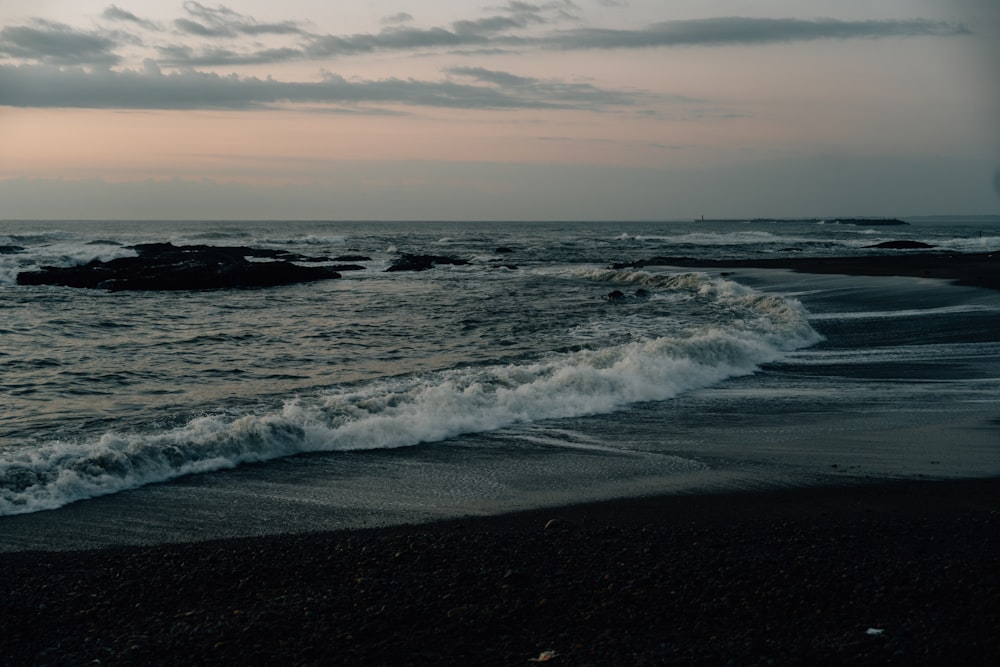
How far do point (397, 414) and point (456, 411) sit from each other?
80cm

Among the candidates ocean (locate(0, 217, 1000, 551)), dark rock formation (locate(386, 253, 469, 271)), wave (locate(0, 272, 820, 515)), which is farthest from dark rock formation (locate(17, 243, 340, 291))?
wave (locate(0, 272, 820, 515))

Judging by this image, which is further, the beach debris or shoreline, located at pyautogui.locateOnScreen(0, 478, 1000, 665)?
shoreline, located at pyautogui.locateOnScreen(0, 478, 1000, 665)

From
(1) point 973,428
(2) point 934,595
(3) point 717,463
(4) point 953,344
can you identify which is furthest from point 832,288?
(2) point 934,595

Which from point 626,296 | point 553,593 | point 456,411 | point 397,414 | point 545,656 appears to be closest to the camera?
point 545,656

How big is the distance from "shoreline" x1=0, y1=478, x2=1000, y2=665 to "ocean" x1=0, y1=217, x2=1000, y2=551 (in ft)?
2.52

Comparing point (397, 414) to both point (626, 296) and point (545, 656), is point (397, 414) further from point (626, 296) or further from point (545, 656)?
point (626, 296)

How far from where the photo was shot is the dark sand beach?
4.71 metres

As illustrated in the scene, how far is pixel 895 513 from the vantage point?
23.3 feet

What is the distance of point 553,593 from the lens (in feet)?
18.0

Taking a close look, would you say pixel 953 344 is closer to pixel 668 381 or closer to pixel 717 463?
pixel 668 381

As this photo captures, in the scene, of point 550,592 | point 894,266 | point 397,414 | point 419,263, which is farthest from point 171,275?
point 550,592

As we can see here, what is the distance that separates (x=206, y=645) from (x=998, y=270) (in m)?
36.1

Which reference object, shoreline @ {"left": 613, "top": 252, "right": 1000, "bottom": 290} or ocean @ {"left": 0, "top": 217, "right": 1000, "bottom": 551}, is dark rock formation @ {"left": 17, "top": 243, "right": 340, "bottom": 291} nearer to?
ocean @ {"left": 0, "top": 217, "right": 1000, "bottom": 551}

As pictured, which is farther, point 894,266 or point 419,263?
point 419,263
